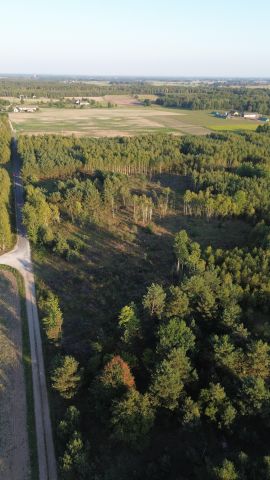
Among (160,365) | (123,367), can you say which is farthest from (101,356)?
(160,365)

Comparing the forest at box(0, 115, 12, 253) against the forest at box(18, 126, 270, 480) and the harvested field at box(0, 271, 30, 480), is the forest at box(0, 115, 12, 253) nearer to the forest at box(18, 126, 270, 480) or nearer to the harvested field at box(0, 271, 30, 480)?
the forest at box(18, 126, 270, 480)

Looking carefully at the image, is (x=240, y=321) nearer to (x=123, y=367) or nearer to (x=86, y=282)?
(x=123, y=367)

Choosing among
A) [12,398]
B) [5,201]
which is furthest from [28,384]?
[5,201]

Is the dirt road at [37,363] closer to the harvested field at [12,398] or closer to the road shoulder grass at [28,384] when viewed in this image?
the road shoulder grass at [28,384]

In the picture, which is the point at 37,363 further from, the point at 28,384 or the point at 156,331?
the point at 156,331

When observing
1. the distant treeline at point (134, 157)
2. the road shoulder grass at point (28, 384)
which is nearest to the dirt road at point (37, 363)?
the road shoulder grass at point (28, 384)

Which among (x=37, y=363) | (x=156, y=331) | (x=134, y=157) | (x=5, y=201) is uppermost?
(x=134, y=157)
